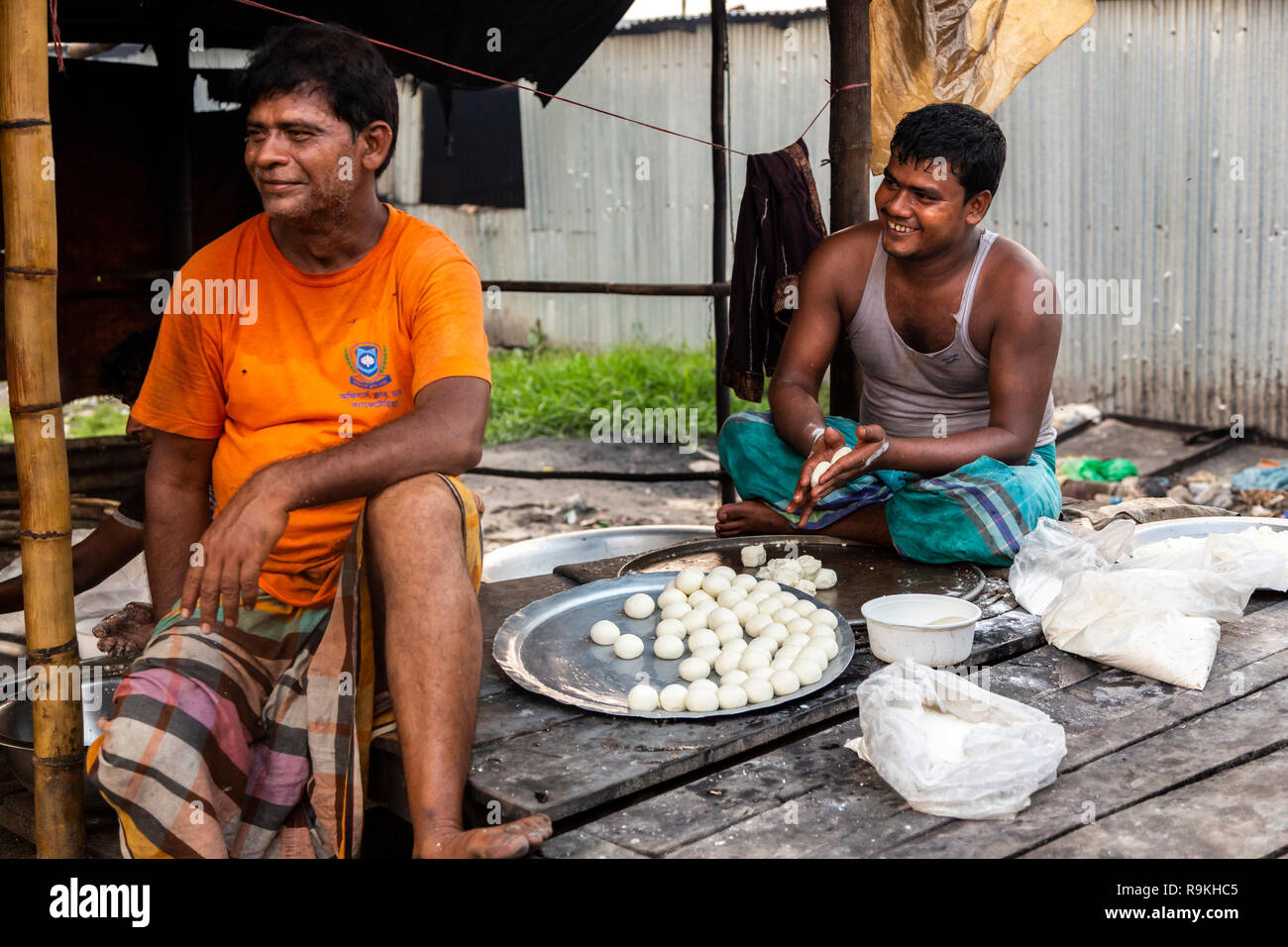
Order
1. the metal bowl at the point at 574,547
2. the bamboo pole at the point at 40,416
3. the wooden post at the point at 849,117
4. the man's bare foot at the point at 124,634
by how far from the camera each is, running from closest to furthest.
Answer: the bamboo pole at the point at 40,416, the man's bare foot at the point at 124,634, the wooden post at the point at 849,117, the metal bowl at the point at 574,547

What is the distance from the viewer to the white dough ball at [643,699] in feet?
7.86

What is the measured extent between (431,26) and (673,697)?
3.63m

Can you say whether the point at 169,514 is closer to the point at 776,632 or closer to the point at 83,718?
the point at 83,718

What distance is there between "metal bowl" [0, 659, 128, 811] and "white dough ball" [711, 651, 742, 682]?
1298 mm

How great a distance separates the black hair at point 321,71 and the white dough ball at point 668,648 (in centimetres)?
124

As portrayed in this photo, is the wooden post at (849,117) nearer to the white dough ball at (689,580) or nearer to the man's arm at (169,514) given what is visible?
the white dough ball at (689,580)

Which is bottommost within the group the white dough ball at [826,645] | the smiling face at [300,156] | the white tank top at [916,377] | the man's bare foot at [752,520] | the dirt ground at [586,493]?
the dirt ground at [586,493]

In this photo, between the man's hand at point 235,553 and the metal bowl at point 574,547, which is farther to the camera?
the metal bowl at point 574,547

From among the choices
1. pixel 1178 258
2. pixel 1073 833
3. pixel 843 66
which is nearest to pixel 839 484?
pixel 1073 833

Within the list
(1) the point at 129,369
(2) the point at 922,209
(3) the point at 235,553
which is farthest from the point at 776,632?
(1) the point at 129,369

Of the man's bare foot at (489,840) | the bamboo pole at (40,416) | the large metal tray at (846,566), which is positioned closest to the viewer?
the man's bare foot at (489,840)

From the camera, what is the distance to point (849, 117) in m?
4.10

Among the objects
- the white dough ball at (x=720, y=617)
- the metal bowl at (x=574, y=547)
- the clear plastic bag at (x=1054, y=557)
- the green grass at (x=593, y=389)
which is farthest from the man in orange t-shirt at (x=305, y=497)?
the green grass at (x=593, y=389)
